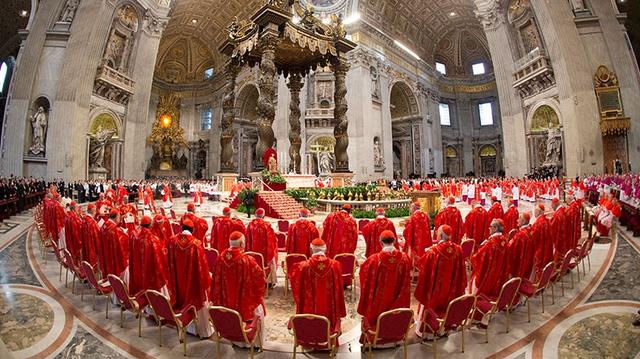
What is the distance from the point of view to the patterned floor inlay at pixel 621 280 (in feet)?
13.4

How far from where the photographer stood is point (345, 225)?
5.02 meters

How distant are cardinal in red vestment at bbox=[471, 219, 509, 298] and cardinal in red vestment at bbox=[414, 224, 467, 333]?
1.73ft

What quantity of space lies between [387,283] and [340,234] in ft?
7.59

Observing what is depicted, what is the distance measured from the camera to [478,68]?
3588 cm

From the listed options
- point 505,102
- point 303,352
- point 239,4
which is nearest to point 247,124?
point 239,4

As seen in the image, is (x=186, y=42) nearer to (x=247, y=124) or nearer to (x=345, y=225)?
(x=247, y=124)

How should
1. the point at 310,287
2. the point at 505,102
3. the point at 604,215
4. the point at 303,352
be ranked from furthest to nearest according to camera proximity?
the point at 505,102 < the point at 604,215 < the point at 303,352 < the point at 310,287

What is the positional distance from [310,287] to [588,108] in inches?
786

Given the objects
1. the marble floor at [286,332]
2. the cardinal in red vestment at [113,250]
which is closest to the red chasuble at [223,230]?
the marble floor at [286,332]

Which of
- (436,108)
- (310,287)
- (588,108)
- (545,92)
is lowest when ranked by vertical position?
(310,287)

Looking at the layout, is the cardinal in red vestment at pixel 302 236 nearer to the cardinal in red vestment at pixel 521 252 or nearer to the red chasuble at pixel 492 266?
the red chasuble at pixel 492 266

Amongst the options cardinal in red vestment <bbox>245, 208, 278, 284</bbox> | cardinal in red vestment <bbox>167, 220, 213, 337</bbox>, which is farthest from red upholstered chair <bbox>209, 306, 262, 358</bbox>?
cardinal in red vestment <bbox>245, 208, 278, 284</bbox>

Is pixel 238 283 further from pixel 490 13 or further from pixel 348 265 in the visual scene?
pixel 490 13

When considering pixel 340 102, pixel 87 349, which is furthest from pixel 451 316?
pixel 340 102
